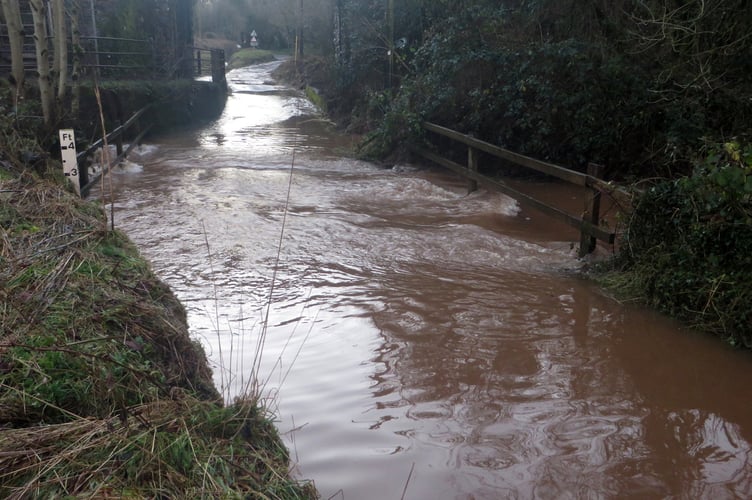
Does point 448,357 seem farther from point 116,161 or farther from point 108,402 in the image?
point 116,161

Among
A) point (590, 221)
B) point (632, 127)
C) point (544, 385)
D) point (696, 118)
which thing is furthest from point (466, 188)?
point (544, 385)

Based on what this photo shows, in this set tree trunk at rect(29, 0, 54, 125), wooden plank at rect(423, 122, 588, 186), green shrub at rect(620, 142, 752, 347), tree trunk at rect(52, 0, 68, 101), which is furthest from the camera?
tree trunk at rect(52, 0, 68, 101)

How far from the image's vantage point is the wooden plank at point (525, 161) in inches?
338

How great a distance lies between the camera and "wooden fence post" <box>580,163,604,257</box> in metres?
8.17

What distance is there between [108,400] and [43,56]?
360 inches

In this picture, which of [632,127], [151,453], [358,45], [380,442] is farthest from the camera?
[358,45]

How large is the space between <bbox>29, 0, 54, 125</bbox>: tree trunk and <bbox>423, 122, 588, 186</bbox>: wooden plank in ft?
22.6

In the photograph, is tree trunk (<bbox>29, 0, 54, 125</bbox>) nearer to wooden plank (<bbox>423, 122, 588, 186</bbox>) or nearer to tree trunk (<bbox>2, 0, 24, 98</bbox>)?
tree trunk (<bbox>2, 0, 24, 98</bbox>)

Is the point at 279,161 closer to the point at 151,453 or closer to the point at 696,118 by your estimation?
the point at 696,118

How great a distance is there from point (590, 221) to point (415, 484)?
17.5 ft

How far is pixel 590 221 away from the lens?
8484 millimetres

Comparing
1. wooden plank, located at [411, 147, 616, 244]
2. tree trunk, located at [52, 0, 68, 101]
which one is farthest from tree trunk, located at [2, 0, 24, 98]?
wooden plank, located at [411, 147, 616, 244]

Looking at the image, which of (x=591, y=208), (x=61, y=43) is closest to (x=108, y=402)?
(x=591, y=208)

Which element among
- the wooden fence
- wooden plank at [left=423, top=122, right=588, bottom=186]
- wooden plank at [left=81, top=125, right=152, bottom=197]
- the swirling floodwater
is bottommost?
the swirling floodwater
